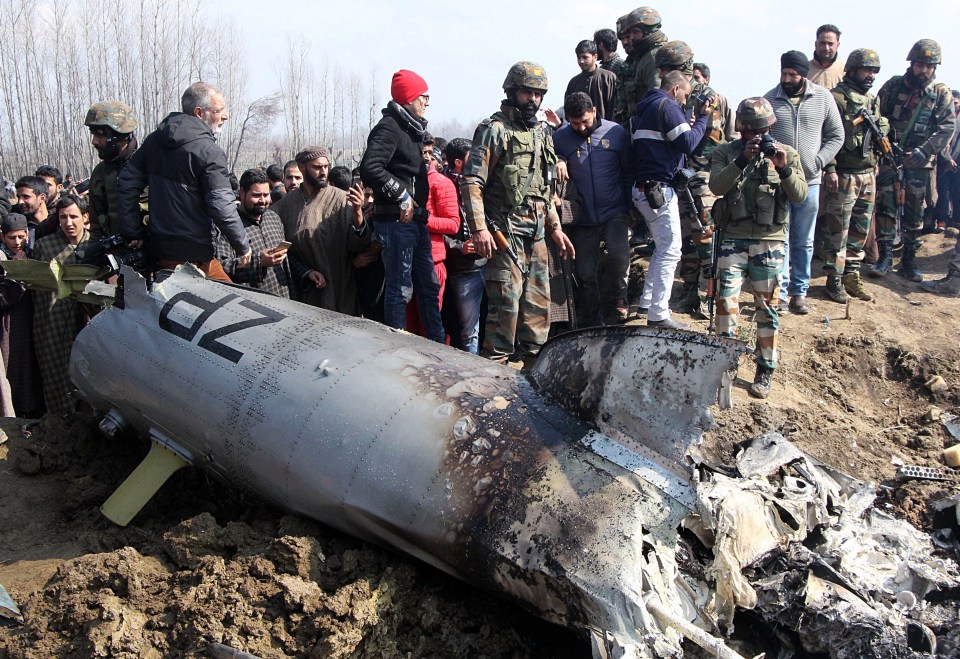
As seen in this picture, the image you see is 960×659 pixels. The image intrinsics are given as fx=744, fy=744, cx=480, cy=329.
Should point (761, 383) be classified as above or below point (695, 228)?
below

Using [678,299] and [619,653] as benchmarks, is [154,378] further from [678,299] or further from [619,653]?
[678,299]

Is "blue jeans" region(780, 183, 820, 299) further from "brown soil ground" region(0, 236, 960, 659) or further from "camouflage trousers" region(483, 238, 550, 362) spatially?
"camouflage trousers" region(483, 238, 550, 362)

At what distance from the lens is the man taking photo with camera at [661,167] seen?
6.27m

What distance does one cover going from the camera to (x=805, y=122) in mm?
6965

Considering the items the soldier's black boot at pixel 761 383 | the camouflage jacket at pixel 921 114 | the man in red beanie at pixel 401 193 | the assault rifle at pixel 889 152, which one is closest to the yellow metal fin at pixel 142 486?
the man in red beanie at pixel 401 193

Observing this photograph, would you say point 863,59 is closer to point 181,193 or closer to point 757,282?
point 757,282

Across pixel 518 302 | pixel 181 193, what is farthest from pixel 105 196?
pixel 518 302

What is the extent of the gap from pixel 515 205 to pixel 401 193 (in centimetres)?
95

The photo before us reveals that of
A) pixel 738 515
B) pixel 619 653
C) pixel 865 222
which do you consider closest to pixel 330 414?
pixel 619 653

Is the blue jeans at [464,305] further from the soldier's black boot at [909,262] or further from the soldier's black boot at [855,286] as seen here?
the soldier's black boot at [909,262]

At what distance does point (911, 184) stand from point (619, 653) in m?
8.16

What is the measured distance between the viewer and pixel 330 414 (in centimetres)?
357

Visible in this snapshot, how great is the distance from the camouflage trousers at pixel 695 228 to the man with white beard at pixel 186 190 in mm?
4136

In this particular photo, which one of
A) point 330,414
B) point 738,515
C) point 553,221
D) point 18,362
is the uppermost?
point 553,221
